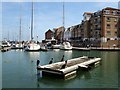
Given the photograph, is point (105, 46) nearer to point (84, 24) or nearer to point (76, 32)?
point (84, 24)

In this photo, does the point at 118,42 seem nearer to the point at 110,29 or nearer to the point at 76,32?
A: the point at 110,29

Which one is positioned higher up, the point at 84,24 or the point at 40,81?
the point at 84,24

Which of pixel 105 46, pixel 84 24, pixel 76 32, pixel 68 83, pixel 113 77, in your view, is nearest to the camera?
pixel 68 83

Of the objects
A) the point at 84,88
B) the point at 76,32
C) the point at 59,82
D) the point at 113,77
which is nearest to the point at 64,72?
the point at 59,82

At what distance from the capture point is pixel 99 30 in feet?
314

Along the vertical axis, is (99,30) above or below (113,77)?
above

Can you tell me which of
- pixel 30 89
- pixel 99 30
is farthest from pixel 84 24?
pixel 30 89

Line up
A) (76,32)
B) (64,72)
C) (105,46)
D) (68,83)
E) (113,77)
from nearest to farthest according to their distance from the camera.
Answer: (68,83)
(64,72)
(113,77)
(105,46)
(76,32)

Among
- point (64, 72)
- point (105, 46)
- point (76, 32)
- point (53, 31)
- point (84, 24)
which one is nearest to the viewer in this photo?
point (64, 72)

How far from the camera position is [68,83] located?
69.5 ft

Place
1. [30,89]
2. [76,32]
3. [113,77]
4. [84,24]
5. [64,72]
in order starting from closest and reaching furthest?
[30,89]
[64,72]
[113,77]
[84,24]
[76,32]

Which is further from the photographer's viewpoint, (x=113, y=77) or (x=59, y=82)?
(x=113, y=77)

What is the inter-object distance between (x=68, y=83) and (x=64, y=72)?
1.69m

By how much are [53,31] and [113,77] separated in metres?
169
